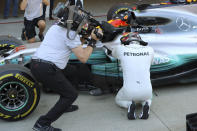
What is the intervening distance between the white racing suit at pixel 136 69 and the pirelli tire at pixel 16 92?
1.17m

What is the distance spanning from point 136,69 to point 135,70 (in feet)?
0.06

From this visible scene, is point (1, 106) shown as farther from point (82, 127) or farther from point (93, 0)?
point (93, 0)

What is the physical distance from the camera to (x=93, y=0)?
13.4m

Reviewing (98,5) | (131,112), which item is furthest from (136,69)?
(98,5)

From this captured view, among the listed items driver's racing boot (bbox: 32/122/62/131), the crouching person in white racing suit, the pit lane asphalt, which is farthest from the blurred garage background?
driver's racing boot (bbox: 32/122/62/131)

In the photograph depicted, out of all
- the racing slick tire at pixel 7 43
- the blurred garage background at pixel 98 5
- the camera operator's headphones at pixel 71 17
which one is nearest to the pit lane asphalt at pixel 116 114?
the racing slick tire at pixel 7 43

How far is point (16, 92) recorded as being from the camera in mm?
4102

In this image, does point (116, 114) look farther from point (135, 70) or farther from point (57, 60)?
point (57, 60)

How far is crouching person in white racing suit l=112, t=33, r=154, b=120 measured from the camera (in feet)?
13.5

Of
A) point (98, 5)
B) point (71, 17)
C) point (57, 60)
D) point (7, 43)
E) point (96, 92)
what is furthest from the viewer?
point (98, 5)

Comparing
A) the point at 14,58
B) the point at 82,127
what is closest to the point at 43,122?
the point at 82,127

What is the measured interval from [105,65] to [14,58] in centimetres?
135

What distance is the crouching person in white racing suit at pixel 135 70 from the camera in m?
4.11

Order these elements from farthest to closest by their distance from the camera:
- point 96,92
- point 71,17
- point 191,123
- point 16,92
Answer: point 96,92 → point 16,92 → point 71,17 → point 191,123
